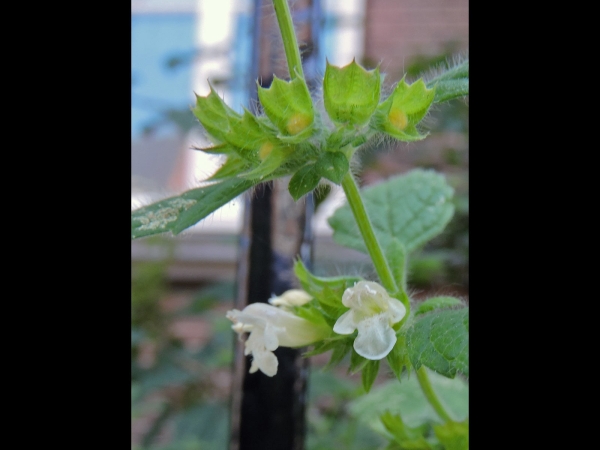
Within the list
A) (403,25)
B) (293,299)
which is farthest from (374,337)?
(403,25)

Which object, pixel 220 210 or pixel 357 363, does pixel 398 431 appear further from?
pixel 220 210

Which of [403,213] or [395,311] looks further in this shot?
[403,213]

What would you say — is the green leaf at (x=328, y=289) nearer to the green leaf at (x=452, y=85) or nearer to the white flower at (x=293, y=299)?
the white flower at (x=293, y=299)

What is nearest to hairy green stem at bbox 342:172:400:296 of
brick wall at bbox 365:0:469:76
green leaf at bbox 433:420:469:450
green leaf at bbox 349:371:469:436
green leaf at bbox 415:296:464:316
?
green leaf at bbox 415:296:464:316

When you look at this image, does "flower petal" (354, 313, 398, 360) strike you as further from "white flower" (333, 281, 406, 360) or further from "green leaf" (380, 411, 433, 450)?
"green leaf" (380, 411, 433, 450)

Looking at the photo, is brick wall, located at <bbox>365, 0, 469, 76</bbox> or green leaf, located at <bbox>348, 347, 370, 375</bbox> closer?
green leaf, located at <bbox>348, 347, 370, 375</bbox>
